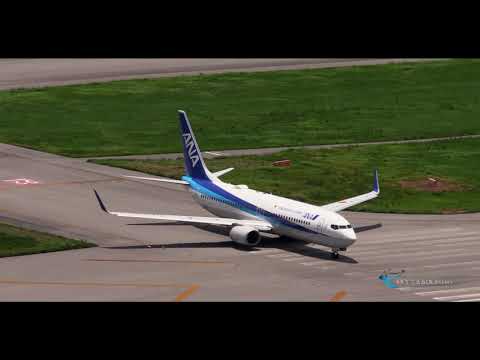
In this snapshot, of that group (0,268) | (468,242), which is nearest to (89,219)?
(0,268)

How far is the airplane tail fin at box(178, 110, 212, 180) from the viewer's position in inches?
4311

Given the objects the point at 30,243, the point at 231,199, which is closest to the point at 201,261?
the point at 231,199

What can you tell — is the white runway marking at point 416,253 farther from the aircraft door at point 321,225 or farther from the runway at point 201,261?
the aircraft door at point 321,225

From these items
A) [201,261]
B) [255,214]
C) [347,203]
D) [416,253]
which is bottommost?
[201,261]

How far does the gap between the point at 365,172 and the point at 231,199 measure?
3340cm

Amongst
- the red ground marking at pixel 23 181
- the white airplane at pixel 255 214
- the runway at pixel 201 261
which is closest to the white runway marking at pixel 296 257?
the runway at pixel 201 261

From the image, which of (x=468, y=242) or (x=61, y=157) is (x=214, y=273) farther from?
(x=61, y=157)

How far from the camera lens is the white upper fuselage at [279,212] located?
95.4 metres

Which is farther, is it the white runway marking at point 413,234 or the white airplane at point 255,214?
the white runway marking at point 413,234

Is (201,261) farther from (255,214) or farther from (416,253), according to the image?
(416,253)
